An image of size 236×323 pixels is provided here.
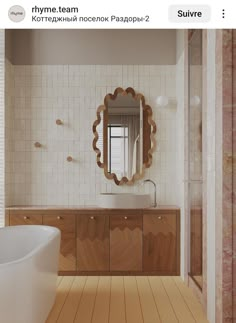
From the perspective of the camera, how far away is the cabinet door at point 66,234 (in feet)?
15.1

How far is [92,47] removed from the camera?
5070 mm

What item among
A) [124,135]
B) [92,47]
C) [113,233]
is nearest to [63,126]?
[124,135]

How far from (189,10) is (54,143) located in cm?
336

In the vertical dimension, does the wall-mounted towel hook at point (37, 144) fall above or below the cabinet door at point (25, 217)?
above

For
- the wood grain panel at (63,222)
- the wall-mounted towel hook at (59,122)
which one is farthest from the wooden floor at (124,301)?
the wall-mounted towel hook at (59,122)

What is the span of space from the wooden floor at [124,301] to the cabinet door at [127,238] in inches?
8.7

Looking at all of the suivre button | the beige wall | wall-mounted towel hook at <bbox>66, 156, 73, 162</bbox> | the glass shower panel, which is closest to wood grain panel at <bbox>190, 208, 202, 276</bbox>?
the glass shower panel

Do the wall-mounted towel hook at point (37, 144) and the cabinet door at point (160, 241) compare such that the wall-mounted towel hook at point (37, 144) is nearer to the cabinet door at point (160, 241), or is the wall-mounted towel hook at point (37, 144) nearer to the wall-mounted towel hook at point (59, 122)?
the wall-mounted towel hook at point (59, 122)

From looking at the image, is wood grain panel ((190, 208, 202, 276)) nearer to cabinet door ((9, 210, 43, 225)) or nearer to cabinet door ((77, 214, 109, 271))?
cabinet door ((77, 214, 109, 271))

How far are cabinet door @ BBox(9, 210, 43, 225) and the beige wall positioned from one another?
5.59ft

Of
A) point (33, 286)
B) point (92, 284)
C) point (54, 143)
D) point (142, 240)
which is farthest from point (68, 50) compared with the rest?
point (33, 286)

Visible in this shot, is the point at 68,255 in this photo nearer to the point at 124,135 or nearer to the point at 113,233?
the point at 113,233

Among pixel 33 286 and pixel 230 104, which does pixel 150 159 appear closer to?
pixel 230 104

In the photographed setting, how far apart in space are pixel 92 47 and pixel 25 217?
205 cm
